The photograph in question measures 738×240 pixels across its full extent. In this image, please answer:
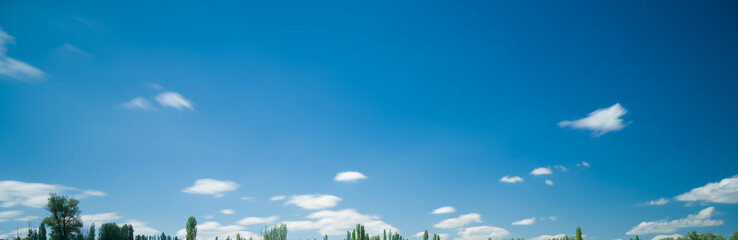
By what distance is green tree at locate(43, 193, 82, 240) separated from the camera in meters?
46.1

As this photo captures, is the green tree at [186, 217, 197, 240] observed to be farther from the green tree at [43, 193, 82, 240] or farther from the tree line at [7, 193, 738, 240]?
the green tree at [43, 193, 82, 240]

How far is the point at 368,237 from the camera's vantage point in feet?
409

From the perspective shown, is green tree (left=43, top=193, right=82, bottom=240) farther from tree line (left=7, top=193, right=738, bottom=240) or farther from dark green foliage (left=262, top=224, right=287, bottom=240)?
dark green foliage (left=262, top=224, right=287, bottom=240)

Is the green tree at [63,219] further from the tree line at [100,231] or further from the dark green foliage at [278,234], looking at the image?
the dark green foliage at [278,234]

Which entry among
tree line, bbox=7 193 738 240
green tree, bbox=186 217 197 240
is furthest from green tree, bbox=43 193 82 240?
green tree, bbox=186 217 197 240

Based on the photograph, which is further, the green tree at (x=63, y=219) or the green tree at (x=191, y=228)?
the green tree at (x=191, y=228)

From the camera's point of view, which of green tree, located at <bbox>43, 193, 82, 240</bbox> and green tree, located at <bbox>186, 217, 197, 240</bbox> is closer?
green tree, located at <bbox>43, 193, 82, 240</bbox>

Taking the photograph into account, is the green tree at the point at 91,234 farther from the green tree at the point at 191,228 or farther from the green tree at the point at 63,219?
the green tree at the point at 63,219

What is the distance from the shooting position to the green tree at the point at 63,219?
46.1 meters

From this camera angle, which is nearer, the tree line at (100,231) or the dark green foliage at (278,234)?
the tree line at (100,231)

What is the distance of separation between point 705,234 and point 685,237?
36076 millimetres

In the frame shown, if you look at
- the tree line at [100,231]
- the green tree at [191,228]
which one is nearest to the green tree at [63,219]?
the tree line at [100,231]

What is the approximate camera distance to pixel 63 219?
154ft

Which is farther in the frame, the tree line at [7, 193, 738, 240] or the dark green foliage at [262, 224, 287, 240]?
the dark green foliage at [262, 224, 287, 240]
